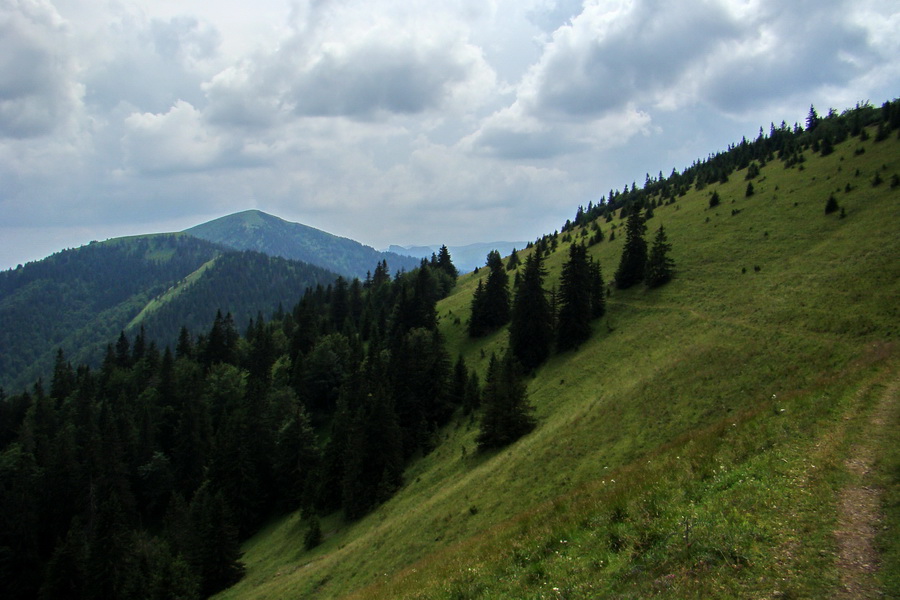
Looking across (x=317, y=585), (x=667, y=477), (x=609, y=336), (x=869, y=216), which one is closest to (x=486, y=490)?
(x=317, y=585)

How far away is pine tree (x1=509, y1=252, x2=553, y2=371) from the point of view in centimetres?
6775

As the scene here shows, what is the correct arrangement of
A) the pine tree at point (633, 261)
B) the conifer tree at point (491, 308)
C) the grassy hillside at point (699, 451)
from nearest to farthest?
the grassy hillside at point (699, 451) < the pine tree at point (633, 261) < the conifer tree at point (491, 308)

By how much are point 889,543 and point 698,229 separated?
86079 millimetres

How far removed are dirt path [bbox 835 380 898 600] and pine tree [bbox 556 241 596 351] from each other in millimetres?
51106

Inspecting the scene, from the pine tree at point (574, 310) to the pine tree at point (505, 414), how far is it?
65.4 ft

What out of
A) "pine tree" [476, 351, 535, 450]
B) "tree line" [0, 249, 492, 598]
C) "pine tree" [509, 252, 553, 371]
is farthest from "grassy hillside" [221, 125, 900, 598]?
"tree line" [0, 249, 492, 598]

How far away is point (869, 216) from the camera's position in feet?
193

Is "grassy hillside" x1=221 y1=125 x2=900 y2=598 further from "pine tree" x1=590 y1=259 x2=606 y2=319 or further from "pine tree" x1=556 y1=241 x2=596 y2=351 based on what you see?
"pine tree" x1=556 y1=241 x2=596 y2=351

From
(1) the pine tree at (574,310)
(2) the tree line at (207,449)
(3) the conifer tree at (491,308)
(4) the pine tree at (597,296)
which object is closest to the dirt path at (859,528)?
(2) the tree line at (207,449)

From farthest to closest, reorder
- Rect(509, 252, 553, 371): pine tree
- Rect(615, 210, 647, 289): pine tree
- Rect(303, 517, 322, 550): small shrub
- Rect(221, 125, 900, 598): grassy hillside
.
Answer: Rect(615, 210, 647, 289): pine tree < Rect(509, 252, 553, 371): pine tree < Rect(303, 517, 322, 550): small shrub < Rect(221, 125, 900, 598): grassy hillside

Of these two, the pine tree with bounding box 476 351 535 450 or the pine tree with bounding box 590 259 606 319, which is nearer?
the pine tree with bounding box 476 351 535 450

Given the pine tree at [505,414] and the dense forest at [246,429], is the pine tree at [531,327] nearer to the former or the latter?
the dense forest at [246,429]

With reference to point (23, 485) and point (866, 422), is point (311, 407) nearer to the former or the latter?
point (23, 485)

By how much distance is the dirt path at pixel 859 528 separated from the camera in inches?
348
